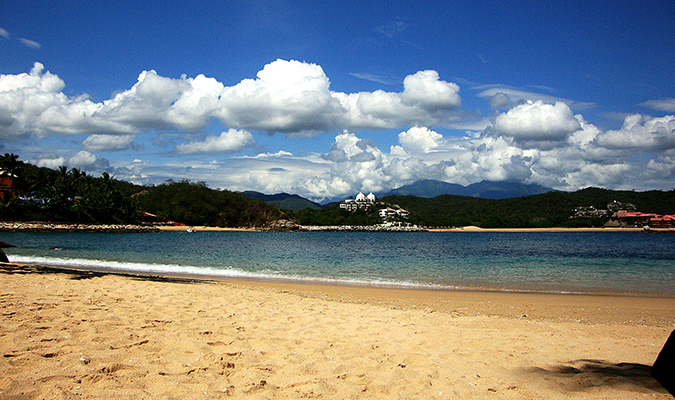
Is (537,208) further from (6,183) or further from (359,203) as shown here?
(6,183)

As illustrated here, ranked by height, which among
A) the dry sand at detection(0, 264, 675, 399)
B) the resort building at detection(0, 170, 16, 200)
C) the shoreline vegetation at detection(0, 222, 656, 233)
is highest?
the resort building at detection(0, 170, 16, 200)

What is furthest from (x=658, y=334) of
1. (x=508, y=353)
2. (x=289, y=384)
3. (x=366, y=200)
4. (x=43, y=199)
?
(x=366, y=200)

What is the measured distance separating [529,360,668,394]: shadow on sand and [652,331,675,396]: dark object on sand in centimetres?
7

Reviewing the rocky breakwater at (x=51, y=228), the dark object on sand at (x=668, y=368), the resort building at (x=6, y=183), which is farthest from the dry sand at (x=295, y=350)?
the resort building at (x=6, y=183)

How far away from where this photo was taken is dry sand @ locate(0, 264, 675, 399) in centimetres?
415

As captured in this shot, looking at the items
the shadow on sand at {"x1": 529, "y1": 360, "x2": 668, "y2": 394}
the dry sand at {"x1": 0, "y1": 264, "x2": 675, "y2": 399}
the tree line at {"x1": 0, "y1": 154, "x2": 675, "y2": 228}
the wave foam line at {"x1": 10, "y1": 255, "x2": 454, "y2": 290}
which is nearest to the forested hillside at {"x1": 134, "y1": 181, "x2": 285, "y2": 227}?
the tree line at {"x1": 0, "y1": 154, "x2": 675, "y2": 228}

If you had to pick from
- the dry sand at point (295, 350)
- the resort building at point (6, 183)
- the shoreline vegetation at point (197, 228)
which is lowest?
the shoreline vegetation at point (197, 228)

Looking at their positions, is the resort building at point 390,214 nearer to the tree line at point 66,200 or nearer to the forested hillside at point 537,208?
the forested hillside at point 537,208

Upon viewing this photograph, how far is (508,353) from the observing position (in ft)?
19.6

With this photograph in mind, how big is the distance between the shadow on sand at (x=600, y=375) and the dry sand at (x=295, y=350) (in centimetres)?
2

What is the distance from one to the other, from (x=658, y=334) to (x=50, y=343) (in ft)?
35.4

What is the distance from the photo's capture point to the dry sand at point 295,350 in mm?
4148

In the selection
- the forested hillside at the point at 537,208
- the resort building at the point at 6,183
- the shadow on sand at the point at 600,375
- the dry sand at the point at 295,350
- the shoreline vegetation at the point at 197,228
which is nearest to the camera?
the dry sand at the point at 295,350

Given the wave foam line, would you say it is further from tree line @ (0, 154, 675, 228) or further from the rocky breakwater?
tree line @ (0, 154, 675, 228)
